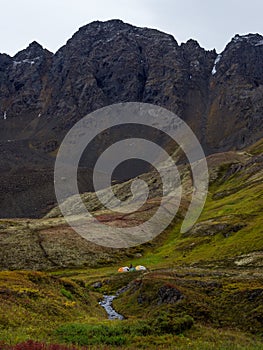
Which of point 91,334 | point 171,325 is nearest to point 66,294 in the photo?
point 91,334

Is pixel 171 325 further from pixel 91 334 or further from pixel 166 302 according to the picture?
pixel 166 302

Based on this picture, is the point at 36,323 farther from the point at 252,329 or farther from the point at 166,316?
the point at 252,329

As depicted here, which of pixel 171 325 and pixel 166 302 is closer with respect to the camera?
pixel 171 325

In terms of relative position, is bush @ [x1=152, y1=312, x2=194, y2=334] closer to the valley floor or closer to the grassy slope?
the valley floor

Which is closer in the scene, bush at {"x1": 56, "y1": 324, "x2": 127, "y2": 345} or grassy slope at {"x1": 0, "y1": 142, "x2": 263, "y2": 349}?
bush at {"x1": 56, "y1": 324, "x2": 127, "y2": 345}

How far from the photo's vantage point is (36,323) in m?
26.6

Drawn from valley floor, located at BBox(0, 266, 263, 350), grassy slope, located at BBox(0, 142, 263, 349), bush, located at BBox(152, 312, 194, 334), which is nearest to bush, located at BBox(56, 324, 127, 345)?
valley floor, located at BBox(0, 266, 263, 350)

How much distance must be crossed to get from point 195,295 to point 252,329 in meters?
7.94

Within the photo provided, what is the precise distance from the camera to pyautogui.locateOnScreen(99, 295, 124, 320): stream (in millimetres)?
39781

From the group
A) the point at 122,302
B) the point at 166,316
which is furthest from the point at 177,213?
the point at 166,316

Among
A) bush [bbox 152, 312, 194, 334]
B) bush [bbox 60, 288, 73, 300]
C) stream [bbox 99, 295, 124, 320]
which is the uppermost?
bush [bbox 152, 312, 194, 334]

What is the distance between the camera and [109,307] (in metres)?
46.4

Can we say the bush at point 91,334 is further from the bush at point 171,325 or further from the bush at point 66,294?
the bush at point 66,294

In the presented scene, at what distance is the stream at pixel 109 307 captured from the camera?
39.8 meters
